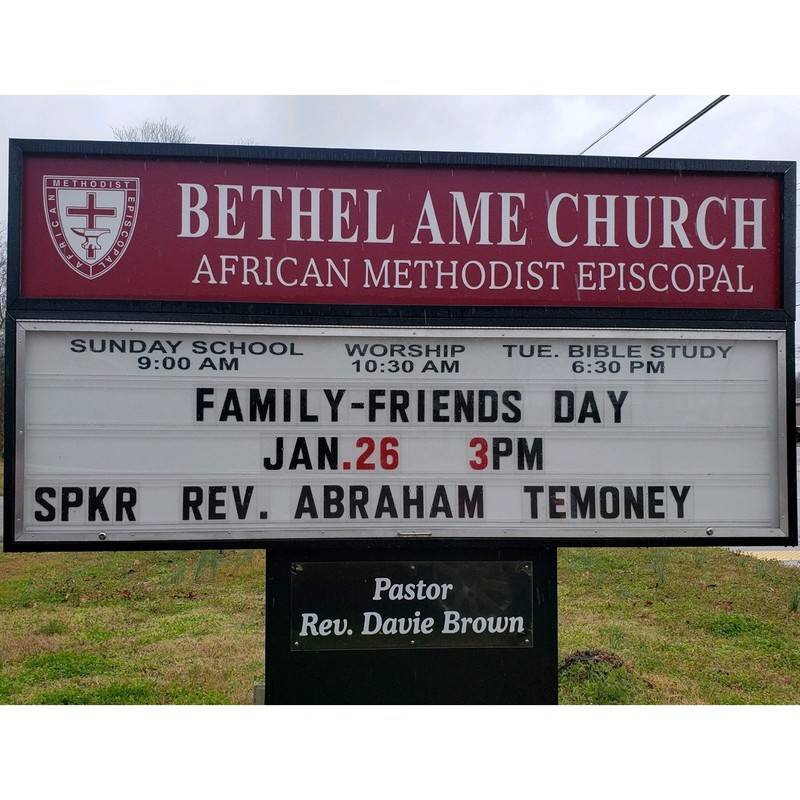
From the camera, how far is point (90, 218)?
12.7 ft

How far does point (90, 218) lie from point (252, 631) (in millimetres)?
3991

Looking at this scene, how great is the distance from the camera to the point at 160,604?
23.1 ft

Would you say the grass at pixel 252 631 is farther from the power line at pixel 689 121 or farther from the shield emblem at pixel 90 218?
the power line at pixel 689 121

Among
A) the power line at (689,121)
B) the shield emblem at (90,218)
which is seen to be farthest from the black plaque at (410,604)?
the power line at (689,121)

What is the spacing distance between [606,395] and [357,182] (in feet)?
6.57

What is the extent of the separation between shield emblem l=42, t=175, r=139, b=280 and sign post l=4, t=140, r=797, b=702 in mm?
13

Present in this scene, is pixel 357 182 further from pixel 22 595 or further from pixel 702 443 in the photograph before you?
pixel 22 595

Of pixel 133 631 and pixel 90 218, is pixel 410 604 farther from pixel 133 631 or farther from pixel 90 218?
pixel 133 631

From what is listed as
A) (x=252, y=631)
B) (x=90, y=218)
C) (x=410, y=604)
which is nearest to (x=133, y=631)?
(x=252, y=631)

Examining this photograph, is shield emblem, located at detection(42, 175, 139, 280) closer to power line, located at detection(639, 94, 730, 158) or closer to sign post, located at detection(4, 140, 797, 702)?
sign post, located at detection(4, 140, 797, 702)

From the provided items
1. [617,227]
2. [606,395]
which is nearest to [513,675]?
[606,395]

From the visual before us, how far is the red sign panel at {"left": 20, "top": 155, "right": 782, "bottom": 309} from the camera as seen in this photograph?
3.87m

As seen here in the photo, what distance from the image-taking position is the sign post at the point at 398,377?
3.84 meters

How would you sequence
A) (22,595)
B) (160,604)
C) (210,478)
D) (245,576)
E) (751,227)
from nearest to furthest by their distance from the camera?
(210,478)
(751,227)
(160,604)
(22,595)
(245,576)
